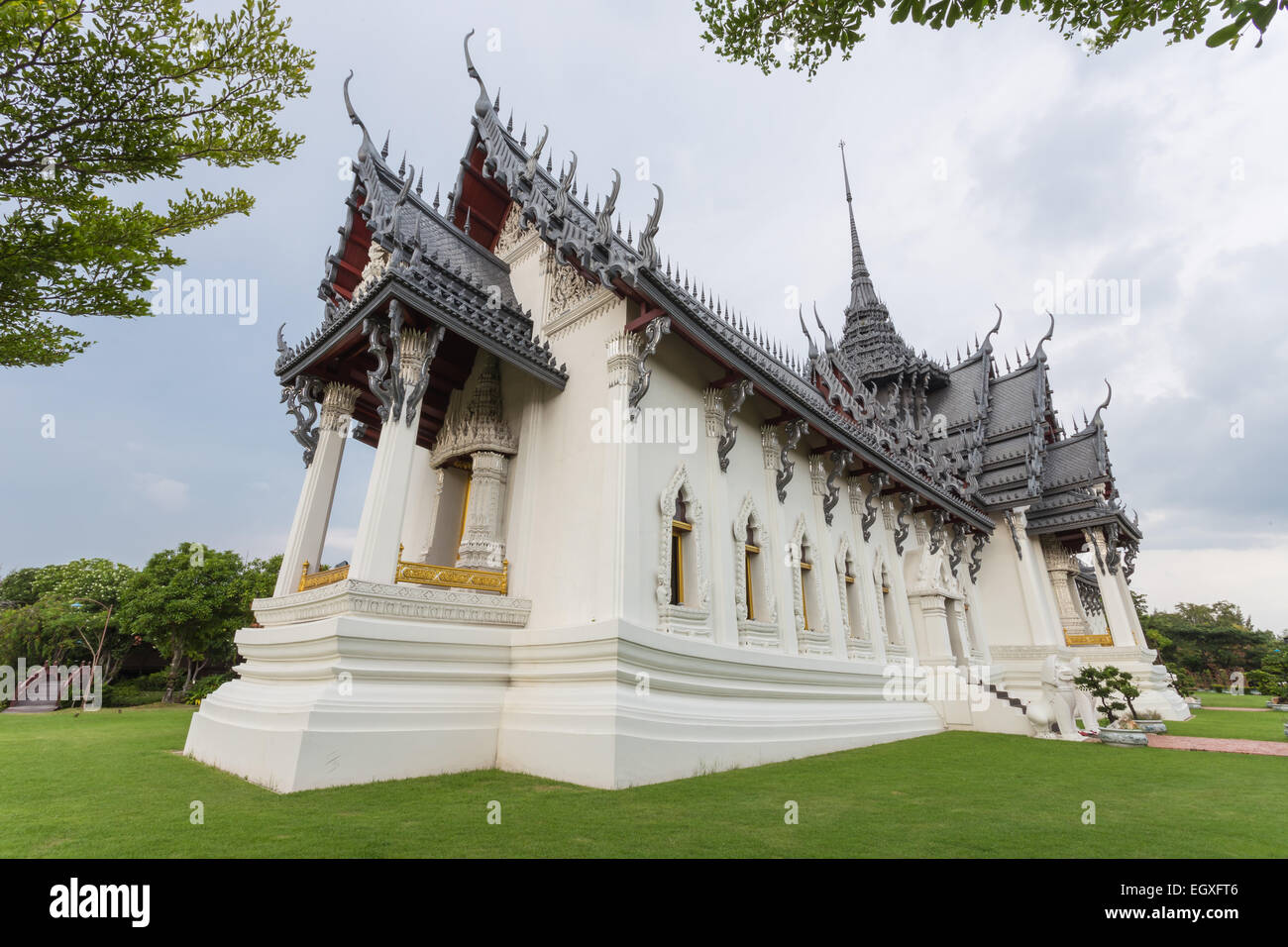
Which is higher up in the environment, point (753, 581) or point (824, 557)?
point (824, 557)

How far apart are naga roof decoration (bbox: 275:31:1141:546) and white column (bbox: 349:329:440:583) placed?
1419 mm

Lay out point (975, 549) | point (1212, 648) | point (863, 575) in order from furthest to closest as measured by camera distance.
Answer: point (1212, 648) → point (975, 549) → point (863, 575)

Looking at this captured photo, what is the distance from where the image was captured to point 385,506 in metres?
6.14

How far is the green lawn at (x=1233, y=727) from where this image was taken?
11.8 metres

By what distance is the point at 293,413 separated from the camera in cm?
857

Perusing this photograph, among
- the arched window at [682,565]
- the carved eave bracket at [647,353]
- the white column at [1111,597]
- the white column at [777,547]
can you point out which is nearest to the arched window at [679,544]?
the arched window at [682,565]

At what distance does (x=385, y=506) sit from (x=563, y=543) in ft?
6.87

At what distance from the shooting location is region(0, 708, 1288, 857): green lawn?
3.49 metres

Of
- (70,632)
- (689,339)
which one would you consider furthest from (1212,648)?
(70,632)

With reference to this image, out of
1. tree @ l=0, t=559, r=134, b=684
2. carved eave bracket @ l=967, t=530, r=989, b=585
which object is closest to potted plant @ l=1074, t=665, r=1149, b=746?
carved eave bracket @ l=967, t=530, r=989, b=585

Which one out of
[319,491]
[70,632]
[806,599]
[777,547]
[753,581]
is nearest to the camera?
[319,491]

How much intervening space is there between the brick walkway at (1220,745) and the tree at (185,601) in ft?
86.7

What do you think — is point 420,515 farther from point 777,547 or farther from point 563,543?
point 777,547
